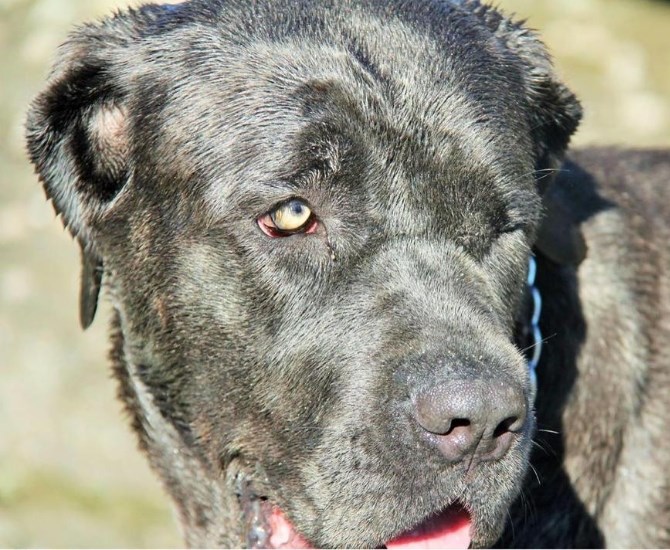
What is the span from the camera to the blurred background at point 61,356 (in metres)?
5.85

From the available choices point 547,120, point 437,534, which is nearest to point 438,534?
point 437,534

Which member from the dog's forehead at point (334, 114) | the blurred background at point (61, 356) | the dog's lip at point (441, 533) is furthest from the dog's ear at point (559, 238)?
the blurred background at point (61, 356)

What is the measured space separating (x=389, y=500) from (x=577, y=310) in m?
1.23

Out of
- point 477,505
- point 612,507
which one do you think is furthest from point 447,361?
point 612,507

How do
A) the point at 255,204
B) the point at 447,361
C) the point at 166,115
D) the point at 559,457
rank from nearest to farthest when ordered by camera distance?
the point at 447,361 → the point at 255,204 → the point at 166,115 → the point at 559,457

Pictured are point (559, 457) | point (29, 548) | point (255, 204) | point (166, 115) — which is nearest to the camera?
point (255, 204)

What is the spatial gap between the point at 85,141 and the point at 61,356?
122 inches

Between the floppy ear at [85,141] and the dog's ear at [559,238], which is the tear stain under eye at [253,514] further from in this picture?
the dog's ear at [559,238]

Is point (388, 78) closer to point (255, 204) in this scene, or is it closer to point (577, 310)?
point (255, 204)

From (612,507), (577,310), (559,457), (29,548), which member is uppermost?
(577,310)

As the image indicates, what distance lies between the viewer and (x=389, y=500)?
10.0 feet

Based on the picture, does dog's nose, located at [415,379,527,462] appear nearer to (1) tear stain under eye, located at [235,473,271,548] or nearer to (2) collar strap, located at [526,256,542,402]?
(2) collar strap, located at [526,256,542,402]

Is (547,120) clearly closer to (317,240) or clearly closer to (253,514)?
(317,240)

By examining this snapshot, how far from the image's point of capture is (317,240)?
127 inches
